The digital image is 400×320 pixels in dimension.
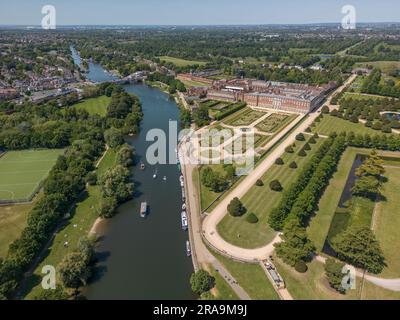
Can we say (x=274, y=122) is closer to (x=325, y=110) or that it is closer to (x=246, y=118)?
(x=246, y=118)

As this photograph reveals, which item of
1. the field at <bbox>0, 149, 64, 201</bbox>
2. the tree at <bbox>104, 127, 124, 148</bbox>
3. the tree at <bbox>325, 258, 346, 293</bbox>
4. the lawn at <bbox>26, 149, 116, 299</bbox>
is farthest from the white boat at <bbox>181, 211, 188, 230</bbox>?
the tree at <bbox>104, 127, 124, 148</bbox>

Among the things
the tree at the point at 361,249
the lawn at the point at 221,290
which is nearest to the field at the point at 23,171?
the lawn at the point at 221,290

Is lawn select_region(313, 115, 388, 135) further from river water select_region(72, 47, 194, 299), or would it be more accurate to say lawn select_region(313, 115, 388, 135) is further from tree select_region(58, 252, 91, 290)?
tree select_region(58, 252, 91, 290)

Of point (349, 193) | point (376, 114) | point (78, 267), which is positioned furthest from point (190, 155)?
point (376, 114)

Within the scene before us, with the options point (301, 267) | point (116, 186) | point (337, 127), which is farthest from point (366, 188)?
point (116, 186)

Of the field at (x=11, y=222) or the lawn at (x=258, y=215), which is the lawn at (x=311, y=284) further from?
the field at (x=11, y=222)

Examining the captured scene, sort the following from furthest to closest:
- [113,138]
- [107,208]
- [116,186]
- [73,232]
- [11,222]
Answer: [113,138] → [116,186] → [107,208] → [11,222] → [73,232]

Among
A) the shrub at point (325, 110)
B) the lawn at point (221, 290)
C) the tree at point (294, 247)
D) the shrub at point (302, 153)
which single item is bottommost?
the lawn at point (221, 290)
